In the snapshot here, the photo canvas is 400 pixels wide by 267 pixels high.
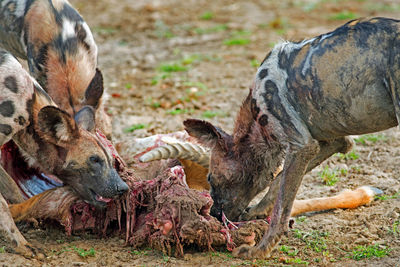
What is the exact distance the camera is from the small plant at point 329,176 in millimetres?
5523

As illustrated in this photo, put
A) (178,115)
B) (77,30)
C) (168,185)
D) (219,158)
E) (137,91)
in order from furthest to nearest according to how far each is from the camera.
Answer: (137,91)
(178,115)
(77,30)
(219,158)
(168,185)

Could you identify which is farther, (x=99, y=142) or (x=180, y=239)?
(x=99, y=142)

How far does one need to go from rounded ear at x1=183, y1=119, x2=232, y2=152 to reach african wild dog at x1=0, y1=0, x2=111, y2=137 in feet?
3.22

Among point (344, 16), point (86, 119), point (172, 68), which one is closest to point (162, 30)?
point (172, 68)

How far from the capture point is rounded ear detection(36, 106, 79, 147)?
4328 mm

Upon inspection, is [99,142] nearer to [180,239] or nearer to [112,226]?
[112,226]

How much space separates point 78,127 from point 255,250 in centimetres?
157

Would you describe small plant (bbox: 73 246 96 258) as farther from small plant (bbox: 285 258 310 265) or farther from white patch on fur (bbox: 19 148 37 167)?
small plant (bbox: 285 258 310 265)

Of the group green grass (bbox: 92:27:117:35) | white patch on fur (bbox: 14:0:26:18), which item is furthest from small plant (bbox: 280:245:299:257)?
green grass (bbox: 92:27:117:35)

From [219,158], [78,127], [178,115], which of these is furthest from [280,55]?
[178,115]

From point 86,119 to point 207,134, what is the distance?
94 cm

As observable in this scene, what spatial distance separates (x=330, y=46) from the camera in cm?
414

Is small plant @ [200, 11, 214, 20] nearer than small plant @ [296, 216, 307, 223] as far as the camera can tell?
No

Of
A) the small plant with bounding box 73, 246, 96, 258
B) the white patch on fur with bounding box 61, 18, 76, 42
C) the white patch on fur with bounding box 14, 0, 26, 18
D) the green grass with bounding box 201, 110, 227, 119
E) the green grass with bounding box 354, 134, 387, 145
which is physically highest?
the white patch on fur with bounding box 14, 0, 26, 18
